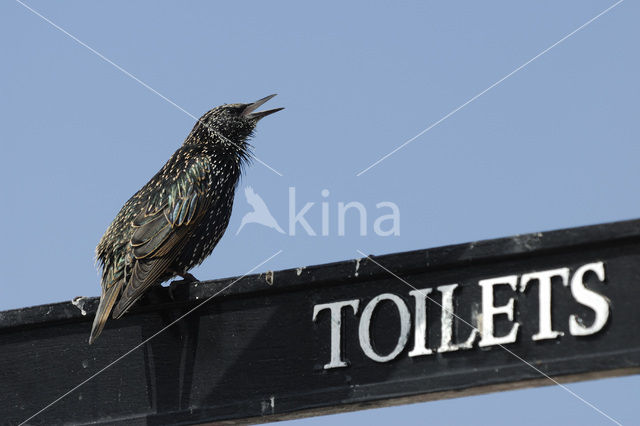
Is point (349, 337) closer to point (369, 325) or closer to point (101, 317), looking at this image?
point (369, 325)

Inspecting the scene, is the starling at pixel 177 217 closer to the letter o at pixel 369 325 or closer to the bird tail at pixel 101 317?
the bird tail at pixel 101 317

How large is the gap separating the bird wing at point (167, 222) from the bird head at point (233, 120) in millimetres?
544

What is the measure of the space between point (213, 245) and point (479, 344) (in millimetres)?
2423

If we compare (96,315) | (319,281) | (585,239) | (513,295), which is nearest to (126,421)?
(96,315)

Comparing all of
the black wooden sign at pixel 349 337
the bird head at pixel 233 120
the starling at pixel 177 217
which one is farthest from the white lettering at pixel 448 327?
the bird head at pixel 233 120

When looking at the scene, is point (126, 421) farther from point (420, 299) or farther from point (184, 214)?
point (184, 214)

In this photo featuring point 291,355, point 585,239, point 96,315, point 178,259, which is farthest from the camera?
point 178,259

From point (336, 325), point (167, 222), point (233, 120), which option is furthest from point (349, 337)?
point (233, 120)

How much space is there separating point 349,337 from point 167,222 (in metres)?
1.90

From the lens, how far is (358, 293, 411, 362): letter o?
3.19m

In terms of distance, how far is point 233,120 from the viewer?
5.99 metres

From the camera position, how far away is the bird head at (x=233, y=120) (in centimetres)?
594

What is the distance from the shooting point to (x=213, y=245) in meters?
5.30

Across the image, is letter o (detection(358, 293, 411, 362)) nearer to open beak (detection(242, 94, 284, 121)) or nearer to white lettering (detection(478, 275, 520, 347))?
white lettering (detection(478, 275, 520, 347))
